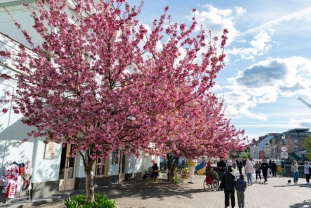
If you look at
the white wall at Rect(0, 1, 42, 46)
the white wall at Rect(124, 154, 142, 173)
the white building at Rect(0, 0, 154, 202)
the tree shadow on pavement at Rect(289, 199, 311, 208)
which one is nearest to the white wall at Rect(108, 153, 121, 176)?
the white building at Rect(0, 0, 154, 202)

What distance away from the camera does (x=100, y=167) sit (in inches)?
631

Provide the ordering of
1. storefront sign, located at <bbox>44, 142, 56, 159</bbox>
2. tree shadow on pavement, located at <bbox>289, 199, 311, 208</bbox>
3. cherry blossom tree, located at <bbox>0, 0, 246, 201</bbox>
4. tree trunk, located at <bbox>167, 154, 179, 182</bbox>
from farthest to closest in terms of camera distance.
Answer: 1. tree trunk, located at <bbox>167, 154, 179, 182</bbox>
2. storefront sign, located at <bbox>44, 142, 56, 159</bbox>
3. tree shadow on pavement, located at <bbox>289, 199, 311, 208</bbox>
4. cherry blossom tree, located at <bbox>0, 0, 246, 201</bbox>

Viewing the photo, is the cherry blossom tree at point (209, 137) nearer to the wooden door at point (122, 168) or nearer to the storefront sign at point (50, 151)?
the wooden door at point (122, 168)

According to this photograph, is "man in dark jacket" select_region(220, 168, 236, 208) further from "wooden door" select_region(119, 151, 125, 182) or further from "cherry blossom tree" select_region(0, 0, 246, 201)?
"wooden door" select_region(119, 151, 125, 182)

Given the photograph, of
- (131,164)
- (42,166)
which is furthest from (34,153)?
(131,164)

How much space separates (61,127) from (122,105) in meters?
1.87

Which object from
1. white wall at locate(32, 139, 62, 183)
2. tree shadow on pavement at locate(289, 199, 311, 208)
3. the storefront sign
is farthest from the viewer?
the storefront sign

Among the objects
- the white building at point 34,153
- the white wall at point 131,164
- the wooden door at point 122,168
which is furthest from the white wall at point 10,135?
the white wall at point 131,164

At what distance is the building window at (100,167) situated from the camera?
15673mm

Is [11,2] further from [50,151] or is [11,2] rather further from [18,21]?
[50,151]

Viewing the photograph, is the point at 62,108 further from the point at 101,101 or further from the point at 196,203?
the point at 196,203

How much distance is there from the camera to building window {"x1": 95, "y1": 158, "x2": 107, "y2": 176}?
1567 cm

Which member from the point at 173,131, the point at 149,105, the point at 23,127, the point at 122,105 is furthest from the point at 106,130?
the point at 23,127

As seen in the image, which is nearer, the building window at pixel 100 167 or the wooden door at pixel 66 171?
the wooden door at pixel 66 171
